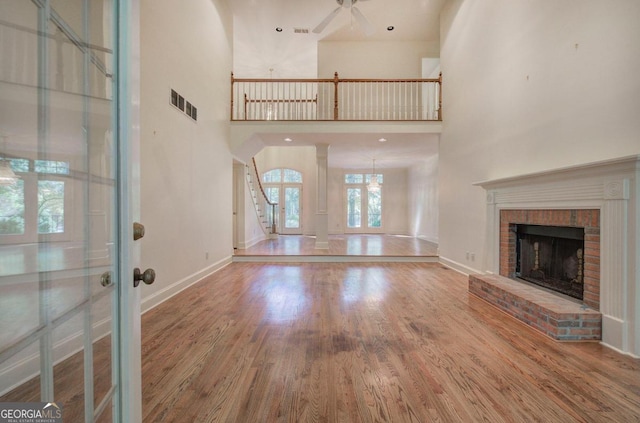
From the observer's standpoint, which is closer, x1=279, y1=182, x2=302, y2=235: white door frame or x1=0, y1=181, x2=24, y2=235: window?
x1=0, y1=181, x2=24, y2=235: window

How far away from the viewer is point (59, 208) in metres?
0.79

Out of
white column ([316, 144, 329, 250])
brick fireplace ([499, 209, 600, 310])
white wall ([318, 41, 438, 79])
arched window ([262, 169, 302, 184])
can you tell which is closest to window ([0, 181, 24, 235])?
brick fireplace ([499, 209, 600, 310])

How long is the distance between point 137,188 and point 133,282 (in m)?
0.33

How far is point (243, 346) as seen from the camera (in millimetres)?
2375

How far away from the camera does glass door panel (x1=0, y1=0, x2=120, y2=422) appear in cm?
65

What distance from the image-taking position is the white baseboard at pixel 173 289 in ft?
10.4

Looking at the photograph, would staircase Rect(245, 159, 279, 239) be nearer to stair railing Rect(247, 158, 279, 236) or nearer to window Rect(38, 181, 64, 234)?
stair railing Rect(247, 158, 279, 236)

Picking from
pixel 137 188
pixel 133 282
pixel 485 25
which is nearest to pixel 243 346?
pixel 133 282

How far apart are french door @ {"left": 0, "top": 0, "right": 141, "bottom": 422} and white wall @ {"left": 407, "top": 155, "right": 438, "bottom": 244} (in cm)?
945

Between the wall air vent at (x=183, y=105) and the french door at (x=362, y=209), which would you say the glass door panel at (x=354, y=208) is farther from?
the wall air vent at (x=183, y=105)

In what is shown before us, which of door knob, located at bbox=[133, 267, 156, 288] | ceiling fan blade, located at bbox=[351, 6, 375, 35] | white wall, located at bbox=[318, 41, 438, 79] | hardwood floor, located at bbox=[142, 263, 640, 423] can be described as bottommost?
hardwood floor, located at bbox=[142, 263, 640, 423]

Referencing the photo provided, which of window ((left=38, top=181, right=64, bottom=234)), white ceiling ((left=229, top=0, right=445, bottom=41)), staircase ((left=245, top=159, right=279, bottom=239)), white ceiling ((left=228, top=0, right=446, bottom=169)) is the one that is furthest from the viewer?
staircase ((left=245, top=159, right=279, bottom=239))

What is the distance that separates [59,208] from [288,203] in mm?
11846

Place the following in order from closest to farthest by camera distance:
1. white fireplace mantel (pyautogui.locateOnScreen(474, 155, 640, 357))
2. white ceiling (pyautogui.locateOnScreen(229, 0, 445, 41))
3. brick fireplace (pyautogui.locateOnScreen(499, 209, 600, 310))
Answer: white fireplace mantel (pyautogui.locateOnScreen(474, 155, 640, 357)) → brick fireplace (pyautogui.locateOnScreen(499, 209, 600, 310)) → white ceiling (pyautogui.locateOnScreen(229, 0, 445, 41))
